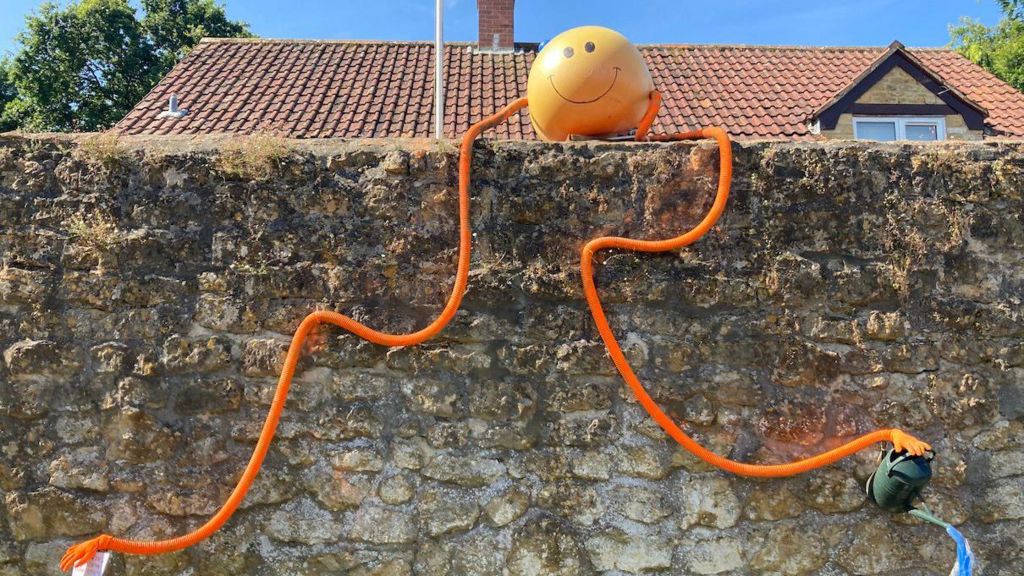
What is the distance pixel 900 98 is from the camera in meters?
8.84

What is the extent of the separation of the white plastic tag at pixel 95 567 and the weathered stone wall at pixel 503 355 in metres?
0.11

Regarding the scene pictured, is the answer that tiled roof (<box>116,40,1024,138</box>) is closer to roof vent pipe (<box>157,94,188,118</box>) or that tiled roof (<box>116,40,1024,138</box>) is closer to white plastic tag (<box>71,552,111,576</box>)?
roof vent pipe (<box>157,94,188,118</box>)

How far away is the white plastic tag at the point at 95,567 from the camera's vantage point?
2395 millimetres

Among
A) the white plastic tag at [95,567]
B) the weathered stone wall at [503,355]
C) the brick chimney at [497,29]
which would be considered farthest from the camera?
the brick chimney at [497,29]

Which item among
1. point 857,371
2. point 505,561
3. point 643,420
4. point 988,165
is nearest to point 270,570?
point 505,561

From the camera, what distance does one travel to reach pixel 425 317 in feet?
8.48

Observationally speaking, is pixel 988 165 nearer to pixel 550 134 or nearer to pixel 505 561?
pixel 550 134

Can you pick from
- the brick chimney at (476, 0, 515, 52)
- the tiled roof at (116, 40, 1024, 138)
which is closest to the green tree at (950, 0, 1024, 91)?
A: the tiled roof at (116, 40, 1024, 138)

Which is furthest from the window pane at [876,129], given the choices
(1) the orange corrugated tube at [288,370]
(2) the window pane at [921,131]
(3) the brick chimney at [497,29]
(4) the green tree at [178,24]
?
(4) the green tree at [178,24]

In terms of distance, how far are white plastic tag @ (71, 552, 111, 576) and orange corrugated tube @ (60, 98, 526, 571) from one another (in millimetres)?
23

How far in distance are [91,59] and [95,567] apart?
1794 cm

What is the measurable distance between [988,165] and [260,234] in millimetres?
2718

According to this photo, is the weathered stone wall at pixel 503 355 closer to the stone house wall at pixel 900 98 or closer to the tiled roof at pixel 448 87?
the tiled roof at pixel 448 87

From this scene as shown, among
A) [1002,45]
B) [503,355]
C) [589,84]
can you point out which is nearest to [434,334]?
[503,355]
